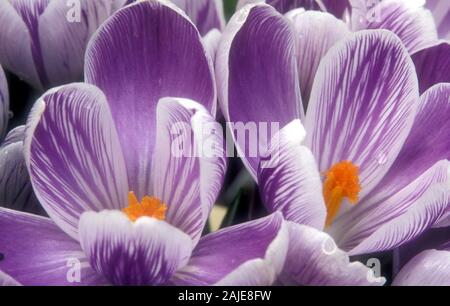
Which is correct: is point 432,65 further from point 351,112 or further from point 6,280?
point 6,280

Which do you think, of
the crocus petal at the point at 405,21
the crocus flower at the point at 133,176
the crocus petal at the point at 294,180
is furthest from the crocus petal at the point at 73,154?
the crocus petal at the point at 405,21

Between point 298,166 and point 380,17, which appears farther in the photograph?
point 380,17

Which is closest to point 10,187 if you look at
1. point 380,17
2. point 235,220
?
point 235,220

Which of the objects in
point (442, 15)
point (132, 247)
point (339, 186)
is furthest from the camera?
point (442, 15)

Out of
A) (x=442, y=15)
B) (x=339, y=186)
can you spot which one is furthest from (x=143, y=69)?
(x=442, y=15)

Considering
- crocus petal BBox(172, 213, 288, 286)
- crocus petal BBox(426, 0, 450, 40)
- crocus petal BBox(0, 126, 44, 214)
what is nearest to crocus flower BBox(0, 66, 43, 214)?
crocus petal BBox(0, 126, 44, 214)

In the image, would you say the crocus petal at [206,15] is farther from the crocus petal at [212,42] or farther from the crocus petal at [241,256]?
the crocus petal at [241,256]

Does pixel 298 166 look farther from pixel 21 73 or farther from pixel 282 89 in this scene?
pixel 21 73
